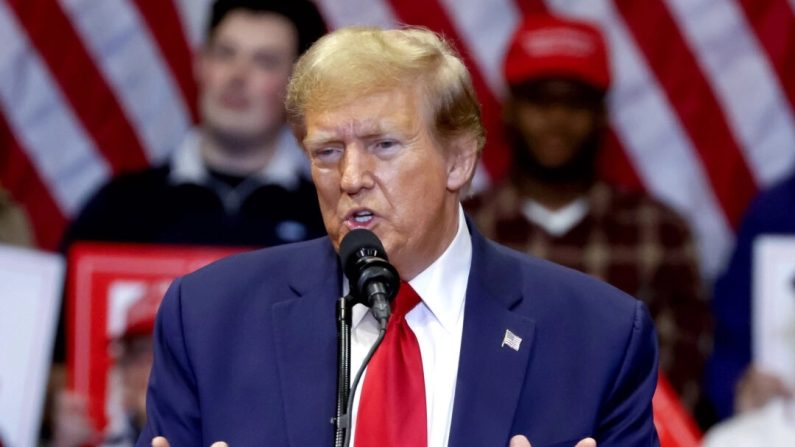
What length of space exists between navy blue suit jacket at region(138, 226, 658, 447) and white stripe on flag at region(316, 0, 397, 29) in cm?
257

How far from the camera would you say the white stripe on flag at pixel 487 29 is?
5.17 meters

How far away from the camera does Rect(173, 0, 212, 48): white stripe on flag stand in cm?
517

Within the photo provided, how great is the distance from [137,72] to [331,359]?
9.56 feet

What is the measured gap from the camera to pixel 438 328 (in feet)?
8.55

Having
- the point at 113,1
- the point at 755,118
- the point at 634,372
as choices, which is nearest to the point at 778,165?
the point at 755,118

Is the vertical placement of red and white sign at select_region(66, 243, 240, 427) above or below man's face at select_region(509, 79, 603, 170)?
above

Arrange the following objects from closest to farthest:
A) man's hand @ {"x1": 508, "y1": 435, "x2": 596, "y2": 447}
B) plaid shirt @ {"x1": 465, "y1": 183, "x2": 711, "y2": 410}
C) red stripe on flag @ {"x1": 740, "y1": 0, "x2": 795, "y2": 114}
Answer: man's hand @ {"x1": 508, "y1": 435, "x2": 596, "y2": 447}, plaid shirt @ {"x1": 465, "y1": 183, "x2": 711, "y2": 410}, red stripe on flag @ {"x1": 740, "y1": 0, "x2": 795, "y2": 114}

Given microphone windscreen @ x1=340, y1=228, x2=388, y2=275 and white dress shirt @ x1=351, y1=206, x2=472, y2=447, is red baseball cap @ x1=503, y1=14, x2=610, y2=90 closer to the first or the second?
white dress shirt @ x1=351, y1=206, x2=472, y2=447

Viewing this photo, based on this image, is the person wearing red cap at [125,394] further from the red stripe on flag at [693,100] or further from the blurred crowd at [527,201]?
the red stripe on flag at [693,100]

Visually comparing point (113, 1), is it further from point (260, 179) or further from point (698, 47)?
point (698, 47)

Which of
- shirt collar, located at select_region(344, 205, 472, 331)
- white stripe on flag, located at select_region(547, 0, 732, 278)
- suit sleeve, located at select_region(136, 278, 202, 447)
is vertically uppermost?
suit sleeve, located at select_region(136, 278, 202, 447)

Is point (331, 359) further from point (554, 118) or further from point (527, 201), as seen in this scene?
point (554, 118)

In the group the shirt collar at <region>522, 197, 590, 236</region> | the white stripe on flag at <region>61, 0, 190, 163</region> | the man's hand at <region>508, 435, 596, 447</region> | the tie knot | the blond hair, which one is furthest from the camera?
the white stripe on flag at <region>61, 0, 190, 163</region>

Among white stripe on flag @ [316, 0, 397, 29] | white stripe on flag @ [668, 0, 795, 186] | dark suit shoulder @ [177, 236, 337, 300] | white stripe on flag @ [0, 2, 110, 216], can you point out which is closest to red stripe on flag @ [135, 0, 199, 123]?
white stripe on flag @ [0, 2, 110, 216]
